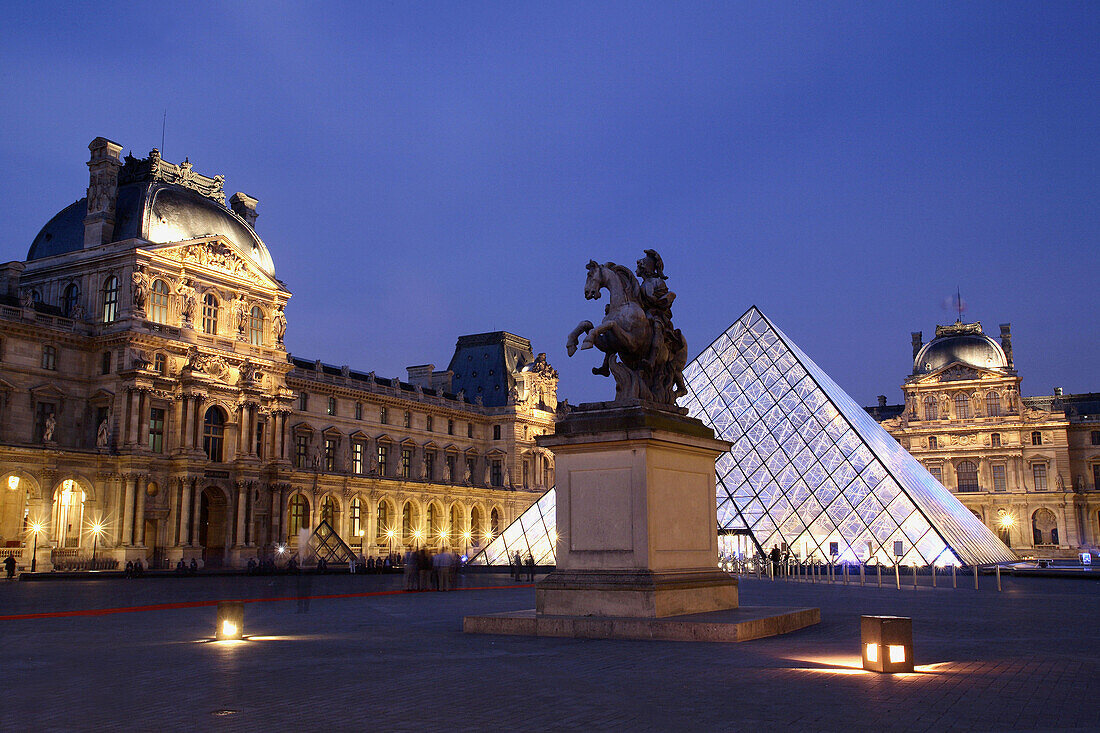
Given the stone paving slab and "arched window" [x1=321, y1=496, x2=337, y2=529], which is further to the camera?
"arched window" [x1=321, y1=496, x2=337, y2=529]

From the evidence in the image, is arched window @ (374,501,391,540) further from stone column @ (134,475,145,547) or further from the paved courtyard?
the paved courtyard

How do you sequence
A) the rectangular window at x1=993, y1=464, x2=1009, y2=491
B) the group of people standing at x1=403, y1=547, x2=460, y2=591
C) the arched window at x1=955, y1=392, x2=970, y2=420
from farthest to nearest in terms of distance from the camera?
1. the arched window at x1=955, y1=392, x2=970, y2=420
2. the rectangular window at x1=993, y1=464, x2=1009, y2=491
3. the group of people standing at x1=403, y1=547, x2=460, y2=591

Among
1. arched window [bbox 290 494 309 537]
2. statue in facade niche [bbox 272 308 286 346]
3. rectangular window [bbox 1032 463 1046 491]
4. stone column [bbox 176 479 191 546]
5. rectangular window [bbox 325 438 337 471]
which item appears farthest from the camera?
rectangular window [bbox 1032 463 1046 491]

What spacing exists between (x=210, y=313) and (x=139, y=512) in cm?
962

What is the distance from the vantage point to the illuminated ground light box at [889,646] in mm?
7066

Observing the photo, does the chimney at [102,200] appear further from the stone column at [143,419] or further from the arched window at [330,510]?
the arched window at [330,510]

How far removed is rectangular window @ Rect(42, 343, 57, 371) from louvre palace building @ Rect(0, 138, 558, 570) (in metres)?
0.16

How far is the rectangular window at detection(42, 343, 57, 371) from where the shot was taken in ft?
128

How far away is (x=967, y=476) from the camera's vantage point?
2835 inches

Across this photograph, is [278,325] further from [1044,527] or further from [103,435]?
[1044,527]

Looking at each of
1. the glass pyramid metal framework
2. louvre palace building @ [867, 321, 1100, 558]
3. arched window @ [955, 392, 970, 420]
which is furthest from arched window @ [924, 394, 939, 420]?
the glass pyramid metal framework

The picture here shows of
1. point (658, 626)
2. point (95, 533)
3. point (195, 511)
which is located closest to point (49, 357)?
point (95, 533)

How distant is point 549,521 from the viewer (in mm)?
36406

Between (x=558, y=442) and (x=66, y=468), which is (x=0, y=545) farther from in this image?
(x=558, y=442)
